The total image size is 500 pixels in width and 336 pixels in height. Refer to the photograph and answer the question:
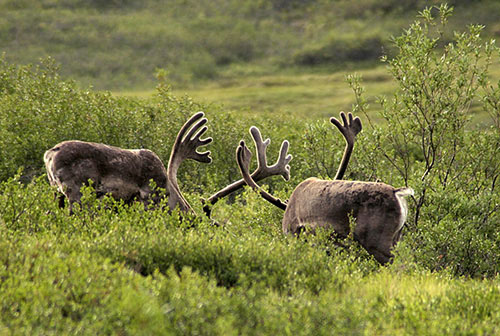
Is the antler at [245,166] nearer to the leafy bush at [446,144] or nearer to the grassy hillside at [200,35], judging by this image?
the leafy bush at [446,144]

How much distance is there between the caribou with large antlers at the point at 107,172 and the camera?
31.4 feet

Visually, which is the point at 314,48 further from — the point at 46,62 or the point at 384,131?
the point at 384,131

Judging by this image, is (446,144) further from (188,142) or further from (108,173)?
(108,173)

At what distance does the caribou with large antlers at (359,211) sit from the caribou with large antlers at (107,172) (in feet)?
7.42

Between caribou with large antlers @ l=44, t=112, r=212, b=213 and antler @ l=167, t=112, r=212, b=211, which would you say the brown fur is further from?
antler @ l=167, t=112, r=212, b=211

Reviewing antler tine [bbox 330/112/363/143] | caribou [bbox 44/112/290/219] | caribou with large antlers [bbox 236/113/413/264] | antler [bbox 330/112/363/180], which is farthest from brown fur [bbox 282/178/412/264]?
antler tine [bbox 330/112/363/143]

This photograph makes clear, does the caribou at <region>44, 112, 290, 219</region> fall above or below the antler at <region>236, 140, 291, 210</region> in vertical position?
above

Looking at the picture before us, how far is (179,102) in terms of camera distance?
107 ft

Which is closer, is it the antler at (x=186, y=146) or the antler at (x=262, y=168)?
the antler at (x=186, y=146)

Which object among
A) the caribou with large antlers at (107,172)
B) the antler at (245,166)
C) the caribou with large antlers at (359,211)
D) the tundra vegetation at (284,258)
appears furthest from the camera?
the antler at (245,166)

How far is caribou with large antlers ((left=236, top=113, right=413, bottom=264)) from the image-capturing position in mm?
10156

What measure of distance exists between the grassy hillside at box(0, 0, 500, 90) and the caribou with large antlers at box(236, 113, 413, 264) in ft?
316

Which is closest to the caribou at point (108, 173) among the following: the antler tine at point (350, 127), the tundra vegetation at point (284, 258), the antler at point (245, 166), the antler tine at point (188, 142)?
the tundra vegetation at point (284, 258)

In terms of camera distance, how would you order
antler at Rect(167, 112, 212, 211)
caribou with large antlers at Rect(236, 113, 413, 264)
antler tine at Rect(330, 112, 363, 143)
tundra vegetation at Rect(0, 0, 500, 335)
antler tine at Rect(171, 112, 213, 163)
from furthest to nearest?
antler tine at Rect(330, 112, 363, 143), antler tine at Rect(171, 112, 213, 163), antler at Rect(167, 112, 212, 211), caribou with large antlers at Rect(236, 113, 413, 264), tundra vegetation at Rect(0, 0, 500, 335)
